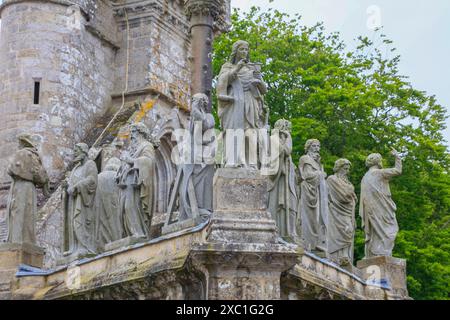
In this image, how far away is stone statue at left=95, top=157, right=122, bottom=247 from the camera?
1830 cm

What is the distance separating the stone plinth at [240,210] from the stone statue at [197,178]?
5.07 ft

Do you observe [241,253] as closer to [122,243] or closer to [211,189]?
[211,189]

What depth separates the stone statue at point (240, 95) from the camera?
52.5ft

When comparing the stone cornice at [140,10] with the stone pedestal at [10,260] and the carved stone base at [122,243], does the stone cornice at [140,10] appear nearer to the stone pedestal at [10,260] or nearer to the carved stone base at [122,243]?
the stone pedestal at [10,260]

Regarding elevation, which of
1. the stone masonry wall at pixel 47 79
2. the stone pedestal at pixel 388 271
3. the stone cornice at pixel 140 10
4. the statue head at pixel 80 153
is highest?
the stone cornice at pixel 140 10

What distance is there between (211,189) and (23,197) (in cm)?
349

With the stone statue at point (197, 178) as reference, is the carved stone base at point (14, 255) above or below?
below

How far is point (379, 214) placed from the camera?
1911 centimetres

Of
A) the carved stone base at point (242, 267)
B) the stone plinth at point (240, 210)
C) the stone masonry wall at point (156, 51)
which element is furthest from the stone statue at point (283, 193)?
the stone masonry wall at point (156, 51)

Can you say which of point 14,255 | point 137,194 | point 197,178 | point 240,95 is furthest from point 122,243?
point 240,95

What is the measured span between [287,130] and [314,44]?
1786 centimetres

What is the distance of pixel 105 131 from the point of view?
30656 mm

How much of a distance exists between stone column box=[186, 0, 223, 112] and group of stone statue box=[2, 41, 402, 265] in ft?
26.1

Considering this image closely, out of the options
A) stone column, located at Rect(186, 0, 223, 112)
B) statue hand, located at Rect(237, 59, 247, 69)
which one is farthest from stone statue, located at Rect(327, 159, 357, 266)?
stone column, located at Rect(186, 0, 223, 112)
